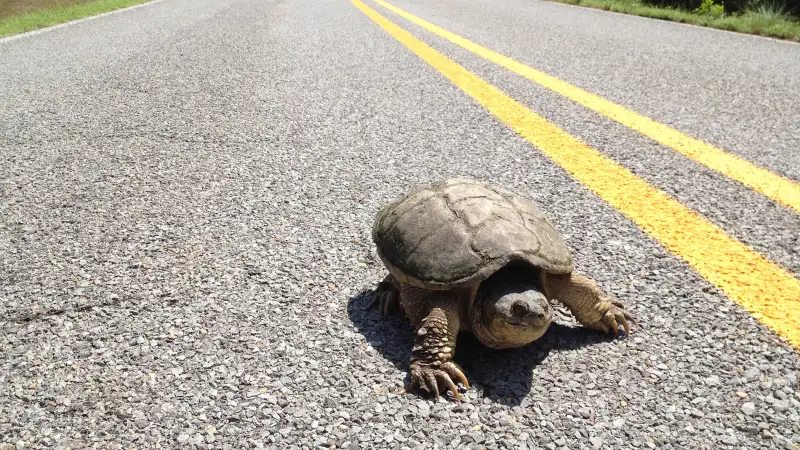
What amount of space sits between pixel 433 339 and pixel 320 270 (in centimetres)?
65

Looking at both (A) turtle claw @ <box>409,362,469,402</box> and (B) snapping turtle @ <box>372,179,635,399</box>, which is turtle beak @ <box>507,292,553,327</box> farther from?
(A) turtle claw @ <box>409,362,469,402</box>

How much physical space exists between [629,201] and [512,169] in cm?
65

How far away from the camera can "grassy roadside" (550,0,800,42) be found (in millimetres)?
8141

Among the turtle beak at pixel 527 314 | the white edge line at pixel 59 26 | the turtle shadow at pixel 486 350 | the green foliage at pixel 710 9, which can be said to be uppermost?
the white edge line at pixel 59 26

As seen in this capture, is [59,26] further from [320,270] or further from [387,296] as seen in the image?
[387,296]

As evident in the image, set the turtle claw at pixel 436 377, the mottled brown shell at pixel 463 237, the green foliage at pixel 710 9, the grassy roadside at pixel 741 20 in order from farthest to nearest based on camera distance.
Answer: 1. the green foliage at pixel 710 9
2. the grassy roadside at pixel 741 20
3. the mottled brown shell at pixel 463 237
4. the turtle claw at pixel 436 377

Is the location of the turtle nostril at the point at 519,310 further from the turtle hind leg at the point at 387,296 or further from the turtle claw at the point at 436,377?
Result: the turtle hind leg at the point at 387,296

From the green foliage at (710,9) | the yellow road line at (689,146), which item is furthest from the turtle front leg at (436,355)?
the green foliage at (710,9)

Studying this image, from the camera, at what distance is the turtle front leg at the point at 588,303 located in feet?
5.99

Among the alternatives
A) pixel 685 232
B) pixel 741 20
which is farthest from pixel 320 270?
pixel 741 20

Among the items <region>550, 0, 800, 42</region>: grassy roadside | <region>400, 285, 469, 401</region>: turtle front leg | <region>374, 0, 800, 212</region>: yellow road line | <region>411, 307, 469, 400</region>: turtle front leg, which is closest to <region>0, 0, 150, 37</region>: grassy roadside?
<region>374, 0, 800, 212</region>: yellow road line

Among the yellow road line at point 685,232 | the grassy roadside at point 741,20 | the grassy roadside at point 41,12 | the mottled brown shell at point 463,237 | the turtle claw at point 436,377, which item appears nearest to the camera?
the turtle claw at point 436,377

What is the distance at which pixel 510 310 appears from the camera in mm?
1687

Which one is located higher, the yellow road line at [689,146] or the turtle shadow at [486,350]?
the yellow road line at [689,146]
